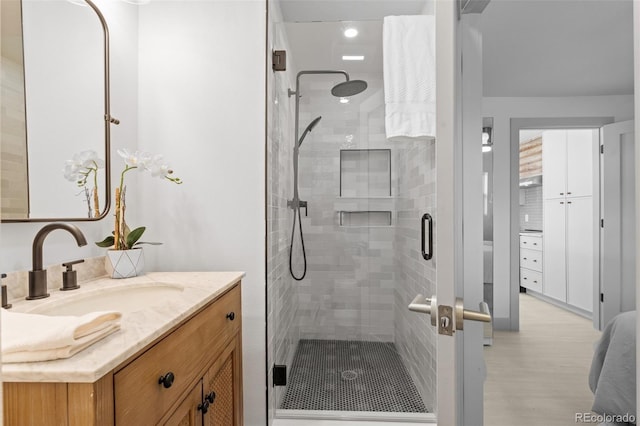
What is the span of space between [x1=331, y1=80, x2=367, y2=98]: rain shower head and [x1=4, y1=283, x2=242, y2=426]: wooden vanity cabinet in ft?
4.23

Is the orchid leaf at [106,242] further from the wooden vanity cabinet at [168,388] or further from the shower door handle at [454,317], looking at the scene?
the shower door handle at [454,317]

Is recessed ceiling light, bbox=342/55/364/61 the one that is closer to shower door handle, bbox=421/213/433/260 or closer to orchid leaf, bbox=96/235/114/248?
shower door handle, bbox=421/213/433/260

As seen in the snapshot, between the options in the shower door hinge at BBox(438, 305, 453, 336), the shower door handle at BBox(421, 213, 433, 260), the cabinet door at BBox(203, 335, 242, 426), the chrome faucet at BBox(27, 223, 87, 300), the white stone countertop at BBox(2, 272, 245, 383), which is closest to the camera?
the white stone countertop at BBox(2, 272, 245, 383)

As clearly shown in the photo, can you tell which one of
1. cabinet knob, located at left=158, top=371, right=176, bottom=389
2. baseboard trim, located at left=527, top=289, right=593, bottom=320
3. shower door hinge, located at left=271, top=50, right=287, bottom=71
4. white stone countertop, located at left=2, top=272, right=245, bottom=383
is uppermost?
shower door hinge, located at left=271, top=50, right=287, bottom=71

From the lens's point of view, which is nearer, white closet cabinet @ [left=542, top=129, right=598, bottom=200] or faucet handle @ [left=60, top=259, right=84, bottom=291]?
white closet cabinet @ [left=542, top=129, right=598, bottom=200]

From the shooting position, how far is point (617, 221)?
656mm

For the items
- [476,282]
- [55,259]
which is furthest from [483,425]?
[55,259]

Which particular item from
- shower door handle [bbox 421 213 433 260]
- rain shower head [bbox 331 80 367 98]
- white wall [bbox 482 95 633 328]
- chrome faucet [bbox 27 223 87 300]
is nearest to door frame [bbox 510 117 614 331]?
white wall [bbox 482 95 633 328]

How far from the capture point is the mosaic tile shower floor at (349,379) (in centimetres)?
203

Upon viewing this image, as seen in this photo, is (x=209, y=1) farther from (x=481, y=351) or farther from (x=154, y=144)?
(x=481, y=351)

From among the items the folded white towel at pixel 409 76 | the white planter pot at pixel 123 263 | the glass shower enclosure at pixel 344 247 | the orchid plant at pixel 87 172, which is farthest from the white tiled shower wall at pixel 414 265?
the orchid plant at pixel 87 172

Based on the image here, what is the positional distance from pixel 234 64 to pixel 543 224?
1588 mm

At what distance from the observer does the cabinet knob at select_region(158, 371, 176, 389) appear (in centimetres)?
86

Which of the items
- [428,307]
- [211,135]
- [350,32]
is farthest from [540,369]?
[350,32]
